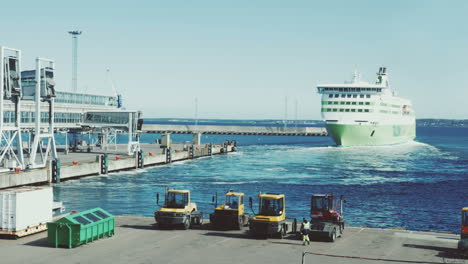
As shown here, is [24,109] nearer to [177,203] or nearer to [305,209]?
[305,209]

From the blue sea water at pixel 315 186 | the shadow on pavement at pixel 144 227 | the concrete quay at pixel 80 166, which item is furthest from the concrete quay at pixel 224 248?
the concrete quay at pixel 80 166

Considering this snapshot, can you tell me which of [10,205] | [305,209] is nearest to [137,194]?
[305,209]

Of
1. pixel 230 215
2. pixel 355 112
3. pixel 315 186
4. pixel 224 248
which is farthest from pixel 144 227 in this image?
pixel 355 112

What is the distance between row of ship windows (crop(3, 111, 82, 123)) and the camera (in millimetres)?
72562

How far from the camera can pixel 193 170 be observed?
8350 centimetres

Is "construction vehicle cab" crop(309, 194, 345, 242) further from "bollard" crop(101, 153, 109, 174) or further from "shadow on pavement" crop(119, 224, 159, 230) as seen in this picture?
"bollard" crop(101, 153, 109, 174)

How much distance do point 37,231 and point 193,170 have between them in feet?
177

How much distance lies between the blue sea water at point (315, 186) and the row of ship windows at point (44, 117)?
13.7 m

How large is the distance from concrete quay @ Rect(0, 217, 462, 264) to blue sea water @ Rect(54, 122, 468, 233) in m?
12.5

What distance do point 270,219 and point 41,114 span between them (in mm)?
56241

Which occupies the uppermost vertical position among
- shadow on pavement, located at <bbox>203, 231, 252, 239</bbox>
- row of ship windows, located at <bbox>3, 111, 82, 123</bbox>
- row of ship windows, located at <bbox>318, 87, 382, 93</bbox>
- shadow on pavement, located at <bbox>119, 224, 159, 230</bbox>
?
row of ship windows, located at <bbox>318, 87, 382, 93</bbox>

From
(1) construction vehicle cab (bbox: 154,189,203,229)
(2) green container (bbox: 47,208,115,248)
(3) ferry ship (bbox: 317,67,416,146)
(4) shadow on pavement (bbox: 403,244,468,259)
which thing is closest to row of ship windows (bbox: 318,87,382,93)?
(3) ferry ship (bbox: 317,67,416,146)

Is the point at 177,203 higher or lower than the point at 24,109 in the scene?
lower

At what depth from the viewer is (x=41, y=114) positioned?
77.4 m
